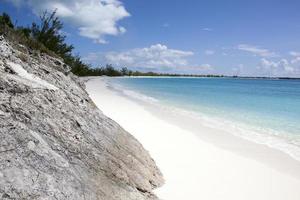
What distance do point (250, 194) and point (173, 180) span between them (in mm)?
1134

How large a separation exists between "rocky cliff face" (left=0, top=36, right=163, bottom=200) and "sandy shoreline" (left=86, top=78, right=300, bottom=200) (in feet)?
2.02

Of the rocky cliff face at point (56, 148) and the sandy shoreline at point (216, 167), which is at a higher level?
the rocky cliff face at point (56, 148)

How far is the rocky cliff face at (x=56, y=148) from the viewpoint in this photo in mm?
2766

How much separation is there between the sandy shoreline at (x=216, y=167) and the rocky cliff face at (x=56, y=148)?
2.02 feet

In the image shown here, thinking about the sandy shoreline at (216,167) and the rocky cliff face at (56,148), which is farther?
the sandy shoreline at (216,167)

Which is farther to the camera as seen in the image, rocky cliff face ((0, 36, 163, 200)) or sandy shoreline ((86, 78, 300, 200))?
sandy shoreline ((86, 78, 300, 200))

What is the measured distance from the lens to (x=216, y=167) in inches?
233

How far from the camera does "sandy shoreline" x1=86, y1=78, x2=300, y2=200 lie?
4707 mm

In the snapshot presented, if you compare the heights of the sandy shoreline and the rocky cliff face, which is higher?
the rocky cliff face

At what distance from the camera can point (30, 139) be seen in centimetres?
304

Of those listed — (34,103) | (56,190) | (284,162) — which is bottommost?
(284,162)

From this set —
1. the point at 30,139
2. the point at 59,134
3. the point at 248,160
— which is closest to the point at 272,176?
the point at 248,160

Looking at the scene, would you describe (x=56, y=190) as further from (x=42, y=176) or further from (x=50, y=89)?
(x=50, y=89)

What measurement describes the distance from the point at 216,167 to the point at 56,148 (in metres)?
3.50
